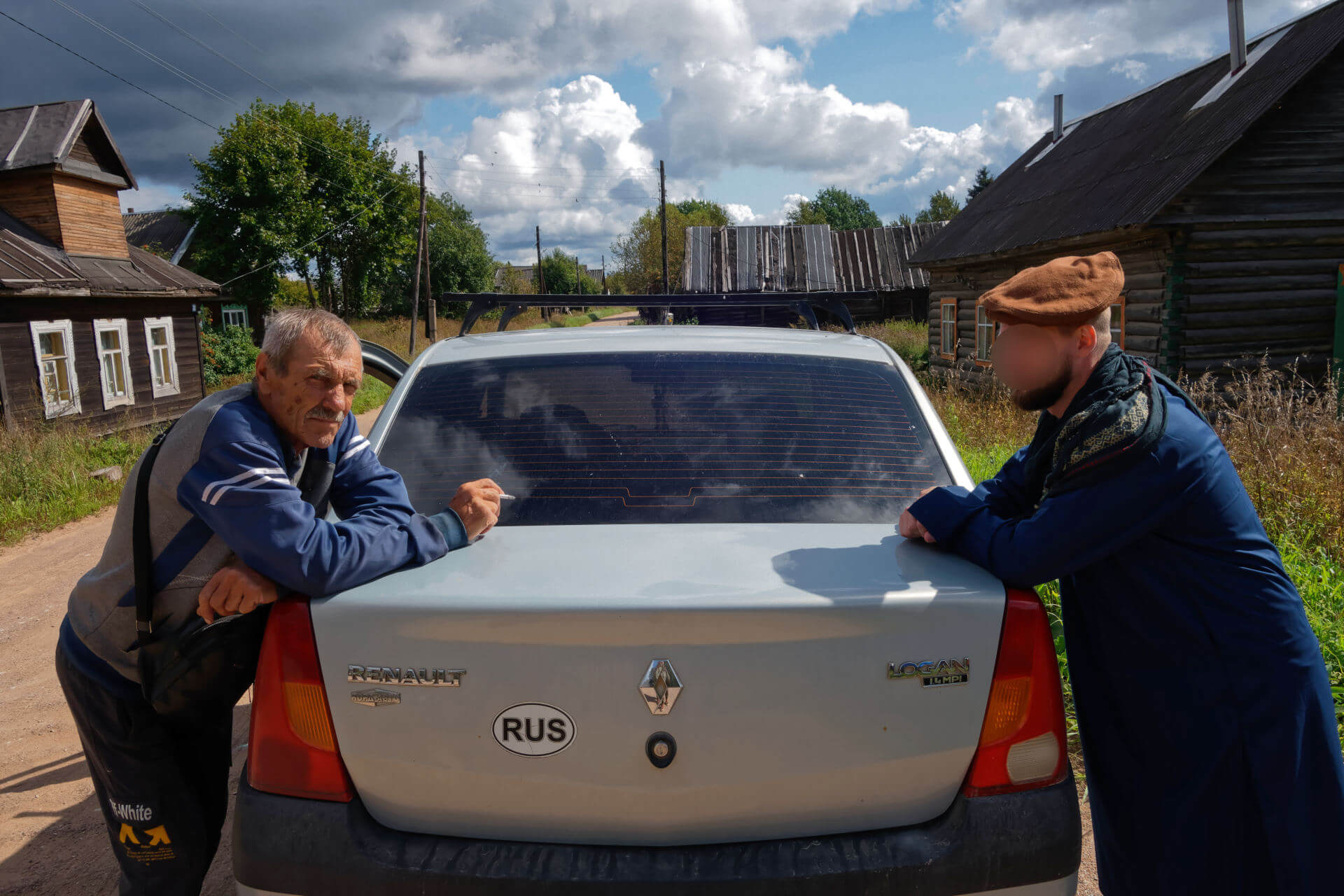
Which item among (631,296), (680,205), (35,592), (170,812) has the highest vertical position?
(680,205)

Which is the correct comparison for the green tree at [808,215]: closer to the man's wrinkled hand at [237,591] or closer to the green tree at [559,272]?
the green tree at [559,272]

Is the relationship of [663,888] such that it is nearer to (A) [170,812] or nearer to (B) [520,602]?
(B) [520,602]

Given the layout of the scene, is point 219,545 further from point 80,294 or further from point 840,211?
point 840,211

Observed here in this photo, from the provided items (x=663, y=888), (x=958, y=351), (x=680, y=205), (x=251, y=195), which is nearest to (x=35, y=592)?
(x=663, y=888)

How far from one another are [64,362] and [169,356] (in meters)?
3.84

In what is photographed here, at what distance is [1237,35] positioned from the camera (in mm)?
14172

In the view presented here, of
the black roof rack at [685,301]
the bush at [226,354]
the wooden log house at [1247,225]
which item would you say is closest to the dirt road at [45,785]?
the black roof rack at [685,301]

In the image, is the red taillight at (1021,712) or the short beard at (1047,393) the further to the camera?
the short beard at (1047,393)

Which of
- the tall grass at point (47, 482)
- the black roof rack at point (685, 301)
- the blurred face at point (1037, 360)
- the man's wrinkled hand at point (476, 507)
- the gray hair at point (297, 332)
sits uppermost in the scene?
the black roof rack at point (685, 301)

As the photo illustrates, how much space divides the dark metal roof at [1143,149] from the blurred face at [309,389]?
12.2 m

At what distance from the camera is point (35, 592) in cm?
688

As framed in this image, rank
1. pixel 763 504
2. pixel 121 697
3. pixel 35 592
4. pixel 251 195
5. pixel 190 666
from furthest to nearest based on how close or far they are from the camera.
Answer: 1. pixel 251 195
2. pixel 35 592
3. pixel 763 504
4. pixel 121 697
5. pixel 190 666

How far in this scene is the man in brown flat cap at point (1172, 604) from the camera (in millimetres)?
1709

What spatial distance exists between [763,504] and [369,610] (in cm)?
98
